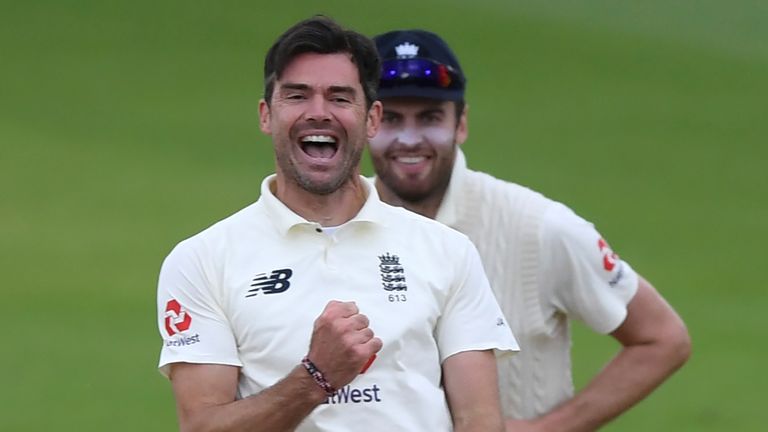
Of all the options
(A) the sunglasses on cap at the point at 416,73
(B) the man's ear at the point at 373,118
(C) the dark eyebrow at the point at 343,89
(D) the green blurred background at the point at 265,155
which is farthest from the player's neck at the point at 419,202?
(D) the green blurred background at the point at 265,155

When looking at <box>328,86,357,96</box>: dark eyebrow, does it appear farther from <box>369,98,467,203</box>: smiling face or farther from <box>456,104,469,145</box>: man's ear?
<box>456,104,469,145</box>: man's ear

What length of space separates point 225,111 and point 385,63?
12040 mm

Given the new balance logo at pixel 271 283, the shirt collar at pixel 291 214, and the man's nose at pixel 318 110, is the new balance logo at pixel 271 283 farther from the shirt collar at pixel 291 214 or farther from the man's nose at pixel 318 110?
the man's nose at pixel 318 110

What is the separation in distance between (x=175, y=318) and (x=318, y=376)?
1.58 feet

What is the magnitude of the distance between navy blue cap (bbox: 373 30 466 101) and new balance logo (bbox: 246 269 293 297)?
5.00 feet

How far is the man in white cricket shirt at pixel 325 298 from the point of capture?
15.6 ft

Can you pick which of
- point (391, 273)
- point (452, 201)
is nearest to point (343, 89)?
point (391, 273)

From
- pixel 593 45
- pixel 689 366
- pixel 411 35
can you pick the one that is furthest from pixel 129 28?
pixel 411 35

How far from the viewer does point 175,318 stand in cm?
492

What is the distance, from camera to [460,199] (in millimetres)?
6445

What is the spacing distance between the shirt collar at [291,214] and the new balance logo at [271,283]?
148 millimetres

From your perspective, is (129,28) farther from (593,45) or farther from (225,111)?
(593,45)

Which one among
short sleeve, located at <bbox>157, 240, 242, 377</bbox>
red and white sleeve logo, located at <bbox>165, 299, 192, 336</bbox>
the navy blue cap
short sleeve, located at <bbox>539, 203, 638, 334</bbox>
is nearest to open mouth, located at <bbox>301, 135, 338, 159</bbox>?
short sleeve, located at <bbox>157, 240, 242, 377</bbox>

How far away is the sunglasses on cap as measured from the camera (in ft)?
20.8
